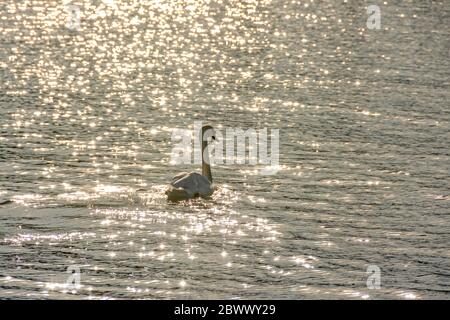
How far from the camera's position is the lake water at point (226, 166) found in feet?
91.4

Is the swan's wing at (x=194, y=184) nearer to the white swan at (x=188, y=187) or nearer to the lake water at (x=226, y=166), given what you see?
the white swan at (x=188, y=187)

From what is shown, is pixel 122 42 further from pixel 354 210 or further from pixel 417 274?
pixel 417 274

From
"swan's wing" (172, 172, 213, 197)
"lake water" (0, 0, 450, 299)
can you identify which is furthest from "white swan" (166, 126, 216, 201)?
"lake water" (0, 0, 450, 299)

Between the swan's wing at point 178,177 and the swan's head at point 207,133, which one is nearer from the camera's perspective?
the swan's wing at point 178,177

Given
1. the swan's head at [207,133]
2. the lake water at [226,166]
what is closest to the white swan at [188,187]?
the lake water at [226,166]

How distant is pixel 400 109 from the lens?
49156 millimetres

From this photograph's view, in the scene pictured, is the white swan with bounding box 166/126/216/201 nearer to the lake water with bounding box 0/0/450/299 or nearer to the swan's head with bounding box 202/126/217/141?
the lake water with bounding box 0/0/450/299

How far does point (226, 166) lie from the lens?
3934 cm

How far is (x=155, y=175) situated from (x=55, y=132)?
817 cm

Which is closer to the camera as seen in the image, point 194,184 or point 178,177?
point 194,184

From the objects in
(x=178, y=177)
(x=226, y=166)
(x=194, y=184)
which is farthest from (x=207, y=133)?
(x=194, y=184)

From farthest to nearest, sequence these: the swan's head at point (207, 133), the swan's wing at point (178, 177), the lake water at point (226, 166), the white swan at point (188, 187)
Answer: the swan's head at point (207, 133), the swan's wing at point (178, 177), the white swan at point (188, 187), the lake water at point (226, 166)

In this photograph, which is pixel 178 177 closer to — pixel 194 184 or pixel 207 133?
pixel 194 184

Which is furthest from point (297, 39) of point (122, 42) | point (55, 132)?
point (55, 132)
